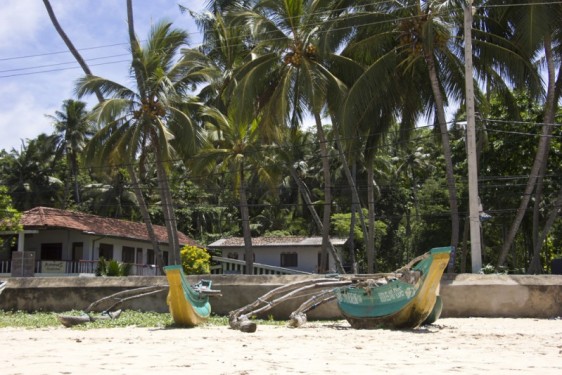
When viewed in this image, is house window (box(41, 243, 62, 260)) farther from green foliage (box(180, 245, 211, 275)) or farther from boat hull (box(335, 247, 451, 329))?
boat hull (box(335, 247, 451, 329))

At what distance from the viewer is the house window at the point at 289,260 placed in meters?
40.5

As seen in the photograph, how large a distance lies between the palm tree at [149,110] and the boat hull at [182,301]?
14685 millimetres

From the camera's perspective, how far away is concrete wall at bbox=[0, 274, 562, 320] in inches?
571

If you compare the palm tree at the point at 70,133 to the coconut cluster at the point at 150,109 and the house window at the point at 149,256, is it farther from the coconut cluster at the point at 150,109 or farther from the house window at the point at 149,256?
the coconut cluster at the point at 150,109

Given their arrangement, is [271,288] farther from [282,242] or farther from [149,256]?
[149,256]

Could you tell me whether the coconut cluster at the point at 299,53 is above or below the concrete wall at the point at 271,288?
above

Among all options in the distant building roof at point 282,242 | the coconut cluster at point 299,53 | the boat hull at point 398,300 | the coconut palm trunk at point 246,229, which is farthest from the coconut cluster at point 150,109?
the boat hull at point 398,300

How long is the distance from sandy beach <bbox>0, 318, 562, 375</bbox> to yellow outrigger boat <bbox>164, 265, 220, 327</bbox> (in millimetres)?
466

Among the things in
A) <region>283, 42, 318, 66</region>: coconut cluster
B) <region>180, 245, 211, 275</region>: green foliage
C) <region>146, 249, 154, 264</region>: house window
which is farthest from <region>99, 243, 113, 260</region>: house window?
<region>283, 42, 318, 66</region>: coconut cluster

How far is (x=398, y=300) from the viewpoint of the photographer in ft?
39.1

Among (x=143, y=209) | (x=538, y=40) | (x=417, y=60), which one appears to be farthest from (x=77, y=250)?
(x=538, y=40)

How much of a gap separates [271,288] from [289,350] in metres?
6.21

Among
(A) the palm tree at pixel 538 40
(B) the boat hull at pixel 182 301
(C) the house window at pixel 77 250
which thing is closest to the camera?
(B) the boat hull at pixel 182 301

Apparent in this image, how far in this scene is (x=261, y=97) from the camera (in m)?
26.5
